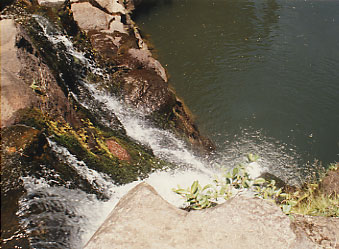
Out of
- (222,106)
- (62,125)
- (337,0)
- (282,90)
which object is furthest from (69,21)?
(337,0)

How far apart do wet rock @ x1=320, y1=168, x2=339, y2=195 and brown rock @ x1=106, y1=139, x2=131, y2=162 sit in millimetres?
3967

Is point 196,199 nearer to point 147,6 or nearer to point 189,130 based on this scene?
point 189,130

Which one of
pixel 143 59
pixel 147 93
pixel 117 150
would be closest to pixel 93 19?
pixel 143 59

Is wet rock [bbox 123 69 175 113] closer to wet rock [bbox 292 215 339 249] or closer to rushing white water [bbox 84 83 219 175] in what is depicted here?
rushing white water [bbox 84 83 219 175]

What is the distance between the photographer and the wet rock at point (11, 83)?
3.58 metres

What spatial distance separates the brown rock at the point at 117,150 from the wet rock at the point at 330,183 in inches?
156

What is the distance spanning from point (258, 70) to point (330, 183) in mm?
5205

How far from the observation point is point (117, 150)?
5.20 meters

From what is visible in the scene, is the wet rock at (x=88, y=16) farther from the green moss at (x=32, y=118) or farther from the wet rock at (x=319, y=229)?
the wet rock at (x=319, y=229)

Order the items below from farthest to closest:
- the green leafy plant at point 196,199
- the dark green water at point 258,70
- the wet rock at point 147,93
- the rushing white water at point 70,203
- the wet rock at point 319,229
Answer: the dark green water at point 258,70 < the wet rock at point 147,93 < the rushing white water at point 70,203 < the green leafy plant at point 196,199 < the wet rock at point 319,229

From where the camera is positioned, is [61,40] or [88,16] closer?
[61,40]

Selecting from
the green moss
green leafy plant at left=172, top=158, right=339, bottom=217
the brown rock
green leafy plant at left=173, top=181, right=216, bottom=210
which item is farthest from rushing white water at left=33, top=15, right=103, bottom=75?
green leafy plant at left=173, top=181, right=216, bottom=210

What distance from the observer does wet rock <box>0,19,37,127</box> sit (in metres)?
3.58

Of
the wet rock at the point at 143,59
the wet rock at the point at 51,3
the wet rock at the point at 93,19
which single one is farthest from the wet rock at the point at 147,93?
the wet rock at the point at 51,3
